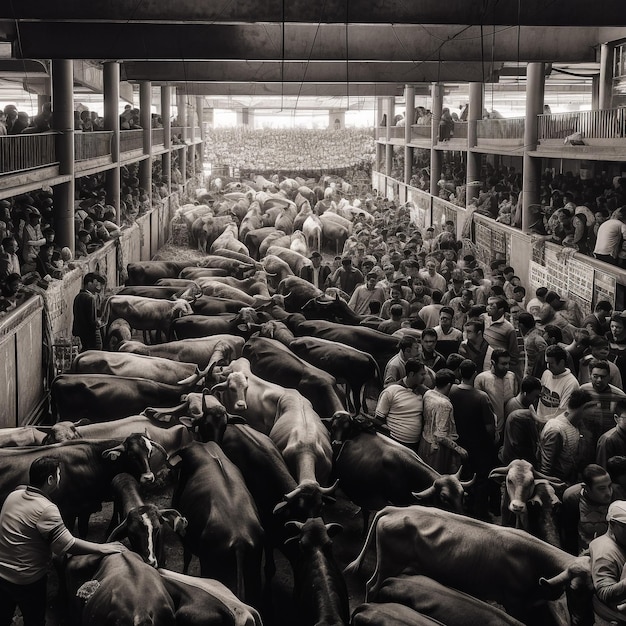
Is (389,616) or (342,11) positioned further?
(342,11)

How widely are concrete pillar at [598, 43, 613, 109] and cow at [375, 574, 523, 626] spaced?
17.9 m

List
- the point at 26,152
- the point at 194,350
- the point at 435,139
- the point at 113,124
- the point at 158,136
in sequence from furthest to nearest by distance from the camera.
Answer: the point at 158,136, the point at 435,139, the point at 113,124, the point at 26,152, the point at 194,350

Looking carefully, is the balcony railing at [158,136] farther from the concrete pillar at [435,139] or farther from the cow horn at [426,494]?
the cow horn at [426,494]

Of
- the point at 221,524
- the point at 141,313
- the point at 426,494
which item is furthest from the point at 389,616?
the point at 141,313

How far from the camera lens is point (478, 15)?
15672 mm

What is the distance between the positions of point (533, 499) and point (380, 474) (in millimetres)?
1856

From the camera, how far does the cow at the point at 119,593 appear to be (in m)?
6.88

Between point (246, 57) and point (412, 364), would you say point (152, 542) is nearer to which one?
point (412, 364)

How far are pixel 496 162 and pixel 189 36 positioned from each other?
56.9 ft

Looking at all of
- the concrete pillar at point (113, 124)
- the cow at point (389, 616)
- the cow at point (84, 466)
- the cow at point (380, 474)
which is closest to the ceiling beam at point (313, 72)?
the concrete pillar at point (113, 124)

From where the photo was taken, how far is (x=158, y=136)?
38938 millimetres

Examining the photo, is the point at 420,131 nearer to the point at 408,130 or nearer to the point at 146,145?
the point at 408,130

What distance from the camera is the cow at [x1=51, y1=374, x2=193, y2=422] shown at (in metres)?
12.1

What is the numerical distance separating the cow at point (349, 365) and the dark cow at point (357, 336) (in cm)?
30
